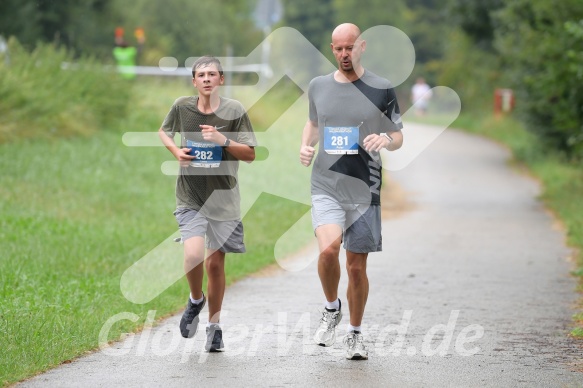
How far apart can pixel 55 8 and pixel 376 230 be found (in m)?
34.8

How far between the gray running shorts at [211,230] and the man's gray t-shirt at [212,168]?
0.04 meters

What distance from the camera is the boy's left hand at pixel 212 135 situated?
25.3ft

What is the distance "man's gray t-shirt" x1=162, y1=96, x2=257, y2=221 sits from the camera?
8031mm

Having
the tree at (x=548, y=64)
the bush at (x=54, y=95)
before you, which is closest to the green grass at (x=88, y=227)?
the bush at (x=54, y=95)

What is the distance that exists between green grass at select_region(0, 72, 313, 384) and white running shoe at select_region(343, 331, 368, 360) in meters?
1.73

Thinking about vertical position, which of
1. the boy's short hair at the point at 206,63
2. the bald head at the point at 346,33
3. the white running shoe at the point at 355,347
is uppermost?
the bald head at the point at 346,33

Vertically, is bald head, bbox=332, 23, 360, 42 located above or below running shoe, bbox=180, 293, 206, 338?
above

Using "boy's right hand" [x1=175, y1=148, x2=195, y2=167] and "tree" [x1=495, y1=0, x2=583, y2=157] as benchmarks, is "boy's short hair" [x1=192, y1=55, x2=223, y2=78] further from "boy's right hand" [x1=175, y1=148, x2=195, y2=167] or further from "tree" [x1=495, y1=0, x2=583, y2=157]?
"tree" [x1=495, y1=0, x2=583, y2=157]

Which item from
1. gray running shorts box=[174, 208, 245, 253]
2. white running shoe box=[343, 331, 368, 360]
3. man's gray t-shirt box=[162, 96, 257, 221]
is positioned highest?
man's gray t-shirt box=[162, 96, 257, 221]

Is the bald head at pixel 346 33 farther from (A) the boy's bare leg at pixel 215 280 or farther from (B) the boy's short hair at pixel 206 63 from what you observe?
(A) the boy's bare leg at pixel 215 280

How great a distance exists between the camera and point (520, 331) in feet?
30.4

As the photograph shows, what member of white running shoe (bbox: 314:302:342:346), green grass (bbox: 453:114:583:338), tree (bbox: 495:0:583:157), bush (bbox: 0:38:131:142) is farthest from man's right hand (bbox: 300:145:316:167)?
bush (bbox: 0:38:131:142)

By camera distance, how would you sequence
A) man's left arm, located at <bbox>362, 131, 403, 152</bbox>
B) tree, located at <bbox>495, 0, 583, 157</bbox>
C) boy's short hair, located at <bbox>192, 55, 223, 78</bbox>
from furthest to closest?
tree, located at <bbox>495, 0, 583, 157</bbox> < boy's short hair, located at <bbox>192, 55, 223, 78</bbox> < man's left arm, located at <bbox>362, 131, 403, 152</bbox>

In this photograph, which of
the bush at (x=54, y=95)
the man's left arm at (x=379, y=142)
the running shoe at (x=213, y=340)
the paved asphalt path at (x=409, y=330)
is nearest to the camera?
the paved asphalt path at (x=409, y=330)
